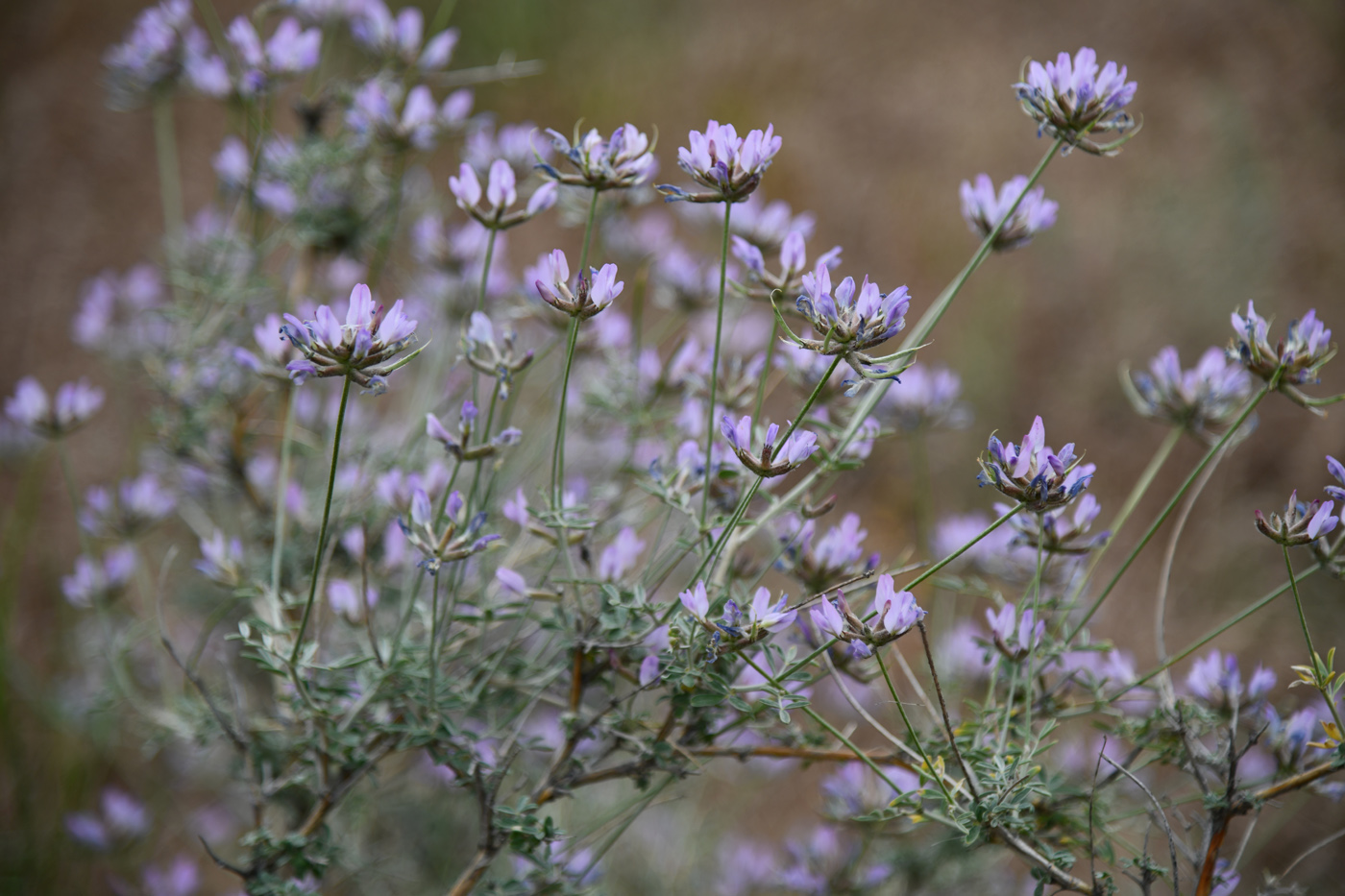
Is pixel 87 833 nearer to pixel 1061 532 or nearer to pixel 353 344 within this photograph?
pixel 353 344

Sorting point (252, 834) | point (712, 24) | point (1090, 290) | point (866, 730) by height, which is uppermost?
point (712, 24)

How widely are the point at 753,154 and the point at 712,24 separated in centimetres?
313

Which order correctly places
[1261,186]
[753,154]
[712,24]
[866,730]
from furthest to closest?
[712,24] < [1261,186] < [866,730] < [753,154]

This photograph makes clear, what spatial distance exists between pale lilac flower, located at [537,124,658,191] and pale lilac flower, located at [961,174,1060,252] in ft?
1.34

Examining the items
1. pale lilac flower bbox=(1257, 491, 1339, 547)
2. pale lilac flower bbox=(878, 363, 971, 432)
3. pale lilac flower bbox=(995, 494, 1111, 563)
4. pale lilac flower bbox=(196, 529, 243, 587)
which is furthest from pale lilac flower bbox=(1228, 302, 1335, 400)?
pale lilac flower bbox=(196, 529, 243, 587)

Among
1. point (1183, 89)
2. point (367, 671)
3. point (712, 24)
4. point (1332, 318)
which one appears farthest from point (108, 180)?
point (1332, 318)

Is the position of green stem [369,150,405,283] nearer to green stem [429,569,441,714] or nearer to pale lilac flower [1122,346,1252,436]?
green stem [429,569,441,714]

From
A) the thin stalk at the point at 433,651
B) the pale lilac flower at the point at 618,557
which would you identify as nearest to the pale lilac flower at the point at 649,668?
the pale lilac flower at the point at 618,557

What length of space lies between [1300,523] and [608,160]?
0.79m

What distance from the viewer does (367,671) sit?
106 cm

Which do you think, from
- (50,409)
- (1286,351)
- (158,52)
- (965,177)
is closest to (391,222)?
(158,52)

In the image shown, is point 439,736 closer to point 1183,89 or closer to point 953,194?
point 953,194

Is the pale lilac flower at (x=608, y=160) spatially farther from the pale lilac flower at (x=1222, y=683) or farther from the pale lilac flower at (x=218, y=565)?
the pale lilac flower at (x=1222, y=683)

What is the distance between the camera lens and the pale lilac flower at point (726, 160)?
87 cm
